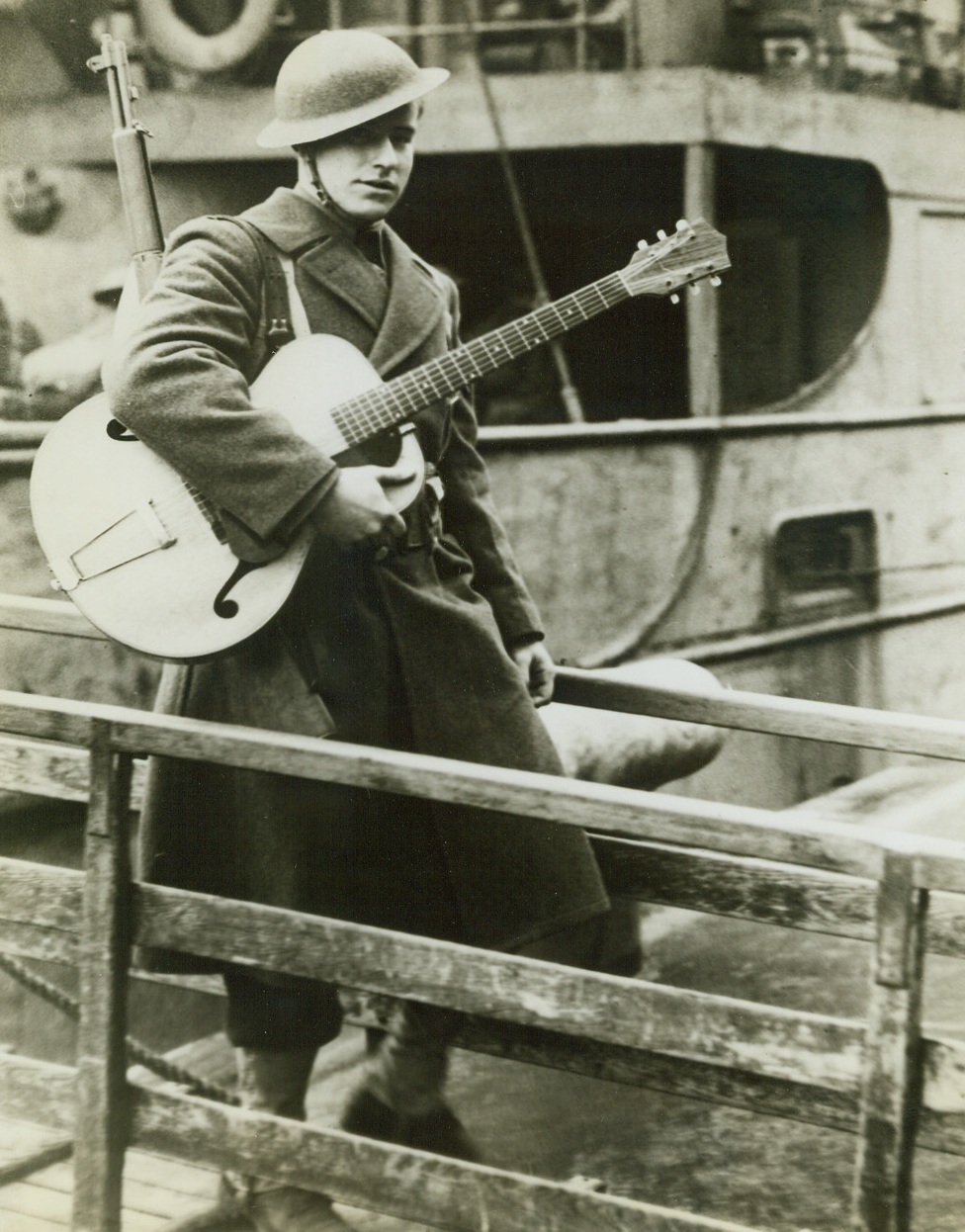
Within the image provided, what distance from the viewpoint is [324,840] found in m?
2.25

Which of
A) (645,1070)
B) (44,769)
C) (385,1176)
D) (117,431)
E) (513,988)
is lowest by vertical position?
(385,1176)

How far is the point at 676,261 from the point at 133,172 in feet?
3.09

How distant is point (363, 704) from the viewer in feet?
7.33

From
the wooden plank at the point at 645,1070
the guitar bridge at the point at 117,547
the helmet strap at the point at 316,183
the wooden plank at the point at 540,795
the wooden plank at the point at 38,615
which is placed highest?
the helmet strap at the point at 316,183

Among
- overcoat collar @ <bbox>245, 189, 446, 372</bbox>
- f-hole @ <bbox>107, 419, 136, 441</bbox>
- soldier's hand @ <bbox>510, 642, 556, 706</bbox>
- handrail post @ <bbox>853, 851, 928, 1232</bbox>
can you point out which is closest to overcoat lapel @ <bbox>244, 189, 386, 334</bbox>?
overcoat collar @ <bbox>245, 189, 446, 372</bbox>

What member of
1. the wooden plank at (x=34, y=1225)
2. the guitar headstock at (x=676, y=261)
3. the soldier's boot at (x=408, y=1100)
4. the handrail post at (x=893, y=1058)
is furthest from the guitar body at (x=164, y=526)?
the wooden plank at (x=34, y=1225)

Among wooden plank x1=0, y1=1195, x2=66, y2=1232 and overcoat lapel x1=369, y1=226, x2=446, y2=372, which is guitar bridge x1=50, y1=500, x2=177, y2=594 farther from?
wooden plank x1=0, y1=1195, x2=66, y2=1232

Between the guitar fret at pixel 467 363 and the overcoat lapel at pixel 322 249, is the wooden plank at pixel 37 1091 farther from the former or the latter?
the overcoat lapel at pixel 322 249

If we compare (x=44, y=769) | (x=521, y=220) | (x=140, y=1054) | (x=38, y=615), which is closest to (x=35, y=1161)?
(x=140, y=1054)

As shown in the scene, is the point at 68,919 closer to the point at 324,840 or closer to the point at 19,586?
the point at 324,840

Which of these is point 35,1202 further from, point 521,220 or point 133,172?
point 521,220

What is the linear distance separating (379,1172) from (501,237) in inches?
117

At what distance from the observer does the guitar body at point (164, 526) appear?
6.87 feet

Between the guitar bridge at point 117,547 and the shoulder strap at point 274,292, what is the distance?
1.04 feet
